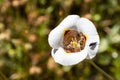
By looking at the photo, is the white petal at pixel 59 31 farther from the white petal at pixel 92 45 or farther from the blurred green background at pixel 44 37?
the blurred green background at pixel 44 37

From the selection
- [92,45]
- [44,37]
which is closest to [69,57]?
[92,45]

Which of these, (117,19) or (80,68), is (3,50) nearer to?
(80,68)

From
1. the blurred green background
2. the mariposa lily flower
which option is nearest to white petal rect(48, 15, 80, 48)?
the mariposa lily flower

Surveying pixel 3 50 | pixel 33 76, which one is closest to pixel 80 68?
pixel 33 76

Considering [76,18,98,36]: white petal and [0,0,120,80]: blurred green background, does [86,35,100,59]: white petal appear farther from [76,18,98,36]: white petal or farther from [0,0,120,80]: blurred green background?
[0,0,120,80]: blurred green background

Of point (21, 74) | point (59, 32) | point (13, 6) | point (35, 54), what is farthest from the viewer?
point (13, 6)

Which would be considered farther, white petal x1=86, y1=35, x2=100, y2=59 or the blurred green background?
the blurred green background

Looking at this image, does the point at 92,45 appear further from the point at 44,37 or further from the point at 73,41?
the point at 44,37
